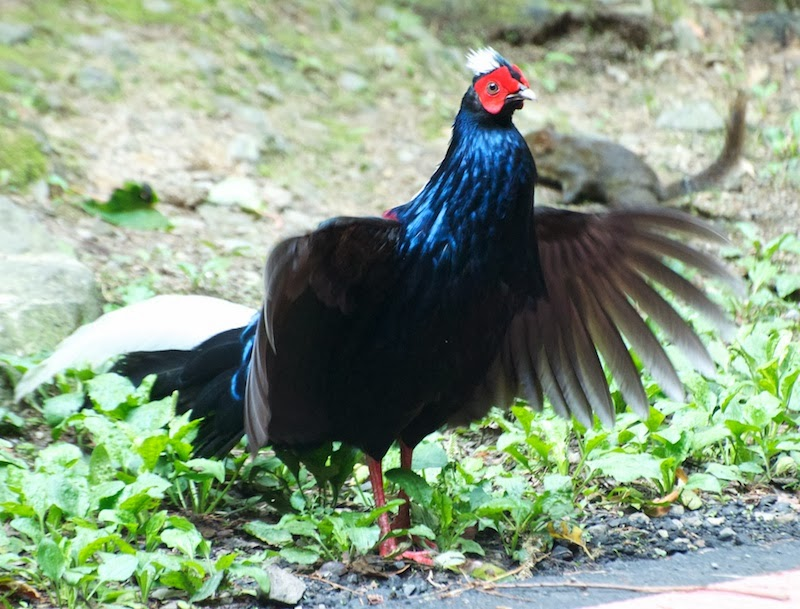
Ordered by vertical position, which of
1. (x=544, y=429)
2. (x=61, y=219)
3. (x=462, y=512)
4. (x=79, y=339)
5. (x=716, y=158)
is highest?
(x=716, y=158)

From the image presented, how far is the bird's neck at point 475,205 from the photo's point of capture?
314 centimetres

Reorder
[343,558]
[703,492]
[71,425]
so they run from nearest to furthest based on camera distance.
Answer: [343,558] < [703,492] < [71,425]

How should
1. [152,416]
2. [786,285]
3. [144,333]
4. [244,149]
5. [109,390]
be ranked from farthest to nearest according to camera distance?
[244,149], [786,285], [144,333], [109,390], [152,416]

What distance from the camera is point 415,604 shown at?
291 cm

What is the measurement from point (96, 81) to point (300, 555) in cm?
476

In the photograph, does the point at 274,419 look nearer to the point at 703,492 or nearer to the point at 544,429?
the point at 544,429

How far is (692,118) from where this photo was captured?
7.91m

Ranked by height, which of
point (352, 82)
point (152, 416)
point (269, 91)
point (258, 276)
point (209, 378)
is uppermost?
point (352, 82)

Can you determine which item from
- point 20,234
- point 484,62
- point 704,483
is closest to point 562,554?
point 704,483

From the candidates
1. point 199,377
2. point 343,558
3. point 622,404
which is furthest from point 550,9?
point 343,558

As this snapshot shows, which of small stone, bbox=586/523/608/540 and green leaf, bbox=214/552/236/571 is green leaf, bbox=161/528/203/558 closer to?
green leaf, bbox=214/552/236/571

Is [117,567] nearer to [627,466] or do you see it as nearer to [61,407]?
[61,407]

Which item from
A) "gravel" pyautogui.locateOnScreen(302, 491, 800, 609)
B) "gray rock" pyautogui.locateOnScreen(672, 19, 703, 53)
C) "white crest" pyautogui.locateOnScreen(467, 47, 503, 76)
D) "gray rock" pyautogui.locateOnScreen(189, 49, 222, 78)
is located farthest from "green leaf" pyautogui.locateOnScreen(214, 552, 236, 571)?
"gray rock" pyautogui.locateOnScreen(672, 19, 703, 53)

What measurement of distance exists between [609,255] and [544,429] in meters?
0.69
